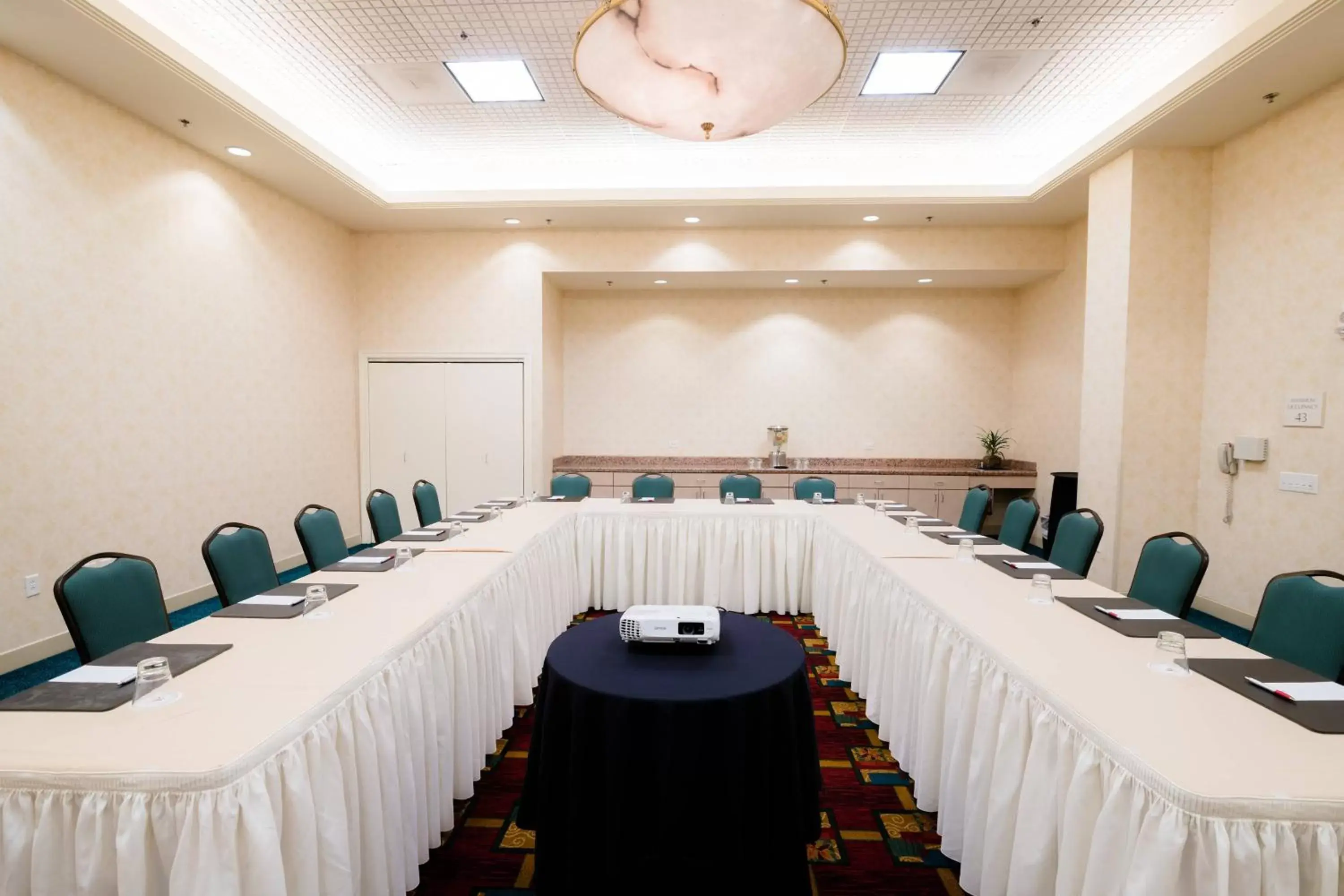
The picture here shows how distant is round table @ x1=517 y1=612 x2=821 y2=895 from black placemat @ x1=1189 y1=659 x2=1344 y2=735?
1.10m

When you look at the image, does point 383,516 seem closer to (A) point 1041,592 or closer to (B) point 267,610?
(B) point 267,610

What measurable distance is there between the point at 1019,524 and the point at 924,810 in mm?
2001

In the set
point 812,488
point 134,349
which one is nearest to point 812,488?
point 812,488

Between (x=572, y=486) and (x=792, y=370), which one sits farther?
(x=792, y=370)

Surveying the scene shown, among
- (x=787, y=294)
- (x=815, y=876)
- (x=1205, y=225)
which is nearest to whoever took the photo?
(x=815, y=876)

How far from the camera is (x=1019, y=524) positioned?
3.76 metres

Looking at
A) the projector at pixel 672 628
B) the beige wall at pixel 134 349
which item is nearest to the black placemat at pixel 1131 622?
the projector at pixel 672 628

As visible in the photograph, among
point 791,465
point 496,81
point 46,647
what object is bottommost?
point 46,647

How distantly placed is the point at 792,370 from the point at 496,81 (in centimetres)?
435

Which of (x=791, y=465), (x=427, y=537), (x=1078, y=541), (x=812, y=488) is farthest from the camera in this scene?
(x=791, y=465)

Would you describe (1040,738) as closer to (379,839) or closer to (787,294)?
(379,839)

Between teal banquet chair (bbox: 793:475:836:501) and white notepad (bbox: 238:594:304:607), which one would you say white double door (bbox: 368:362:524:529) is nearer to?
teal banquet chair (bbox: 793:475:836:501)

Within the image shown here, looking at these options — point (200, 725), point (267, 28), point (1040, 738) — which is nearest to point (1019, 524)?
point (1040, 738)

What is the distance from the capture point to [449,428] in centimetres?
684
